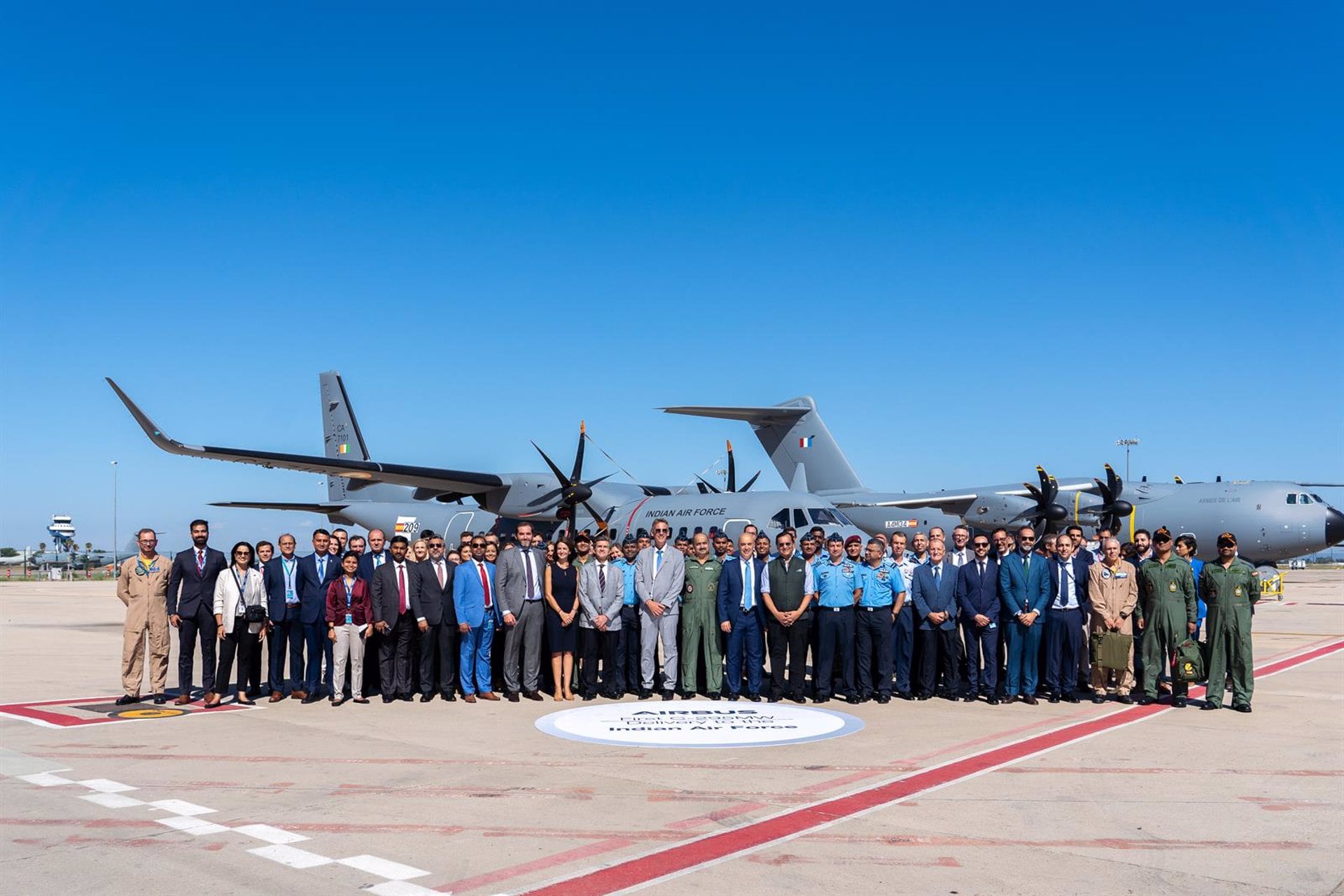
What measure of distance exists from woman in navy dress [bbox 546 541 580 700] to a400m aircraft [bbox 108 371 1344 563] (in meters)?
5.46

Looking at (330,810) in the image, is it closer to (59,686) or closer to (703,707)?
(703,707)

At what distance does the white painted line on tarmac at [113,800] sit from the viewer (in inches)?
243

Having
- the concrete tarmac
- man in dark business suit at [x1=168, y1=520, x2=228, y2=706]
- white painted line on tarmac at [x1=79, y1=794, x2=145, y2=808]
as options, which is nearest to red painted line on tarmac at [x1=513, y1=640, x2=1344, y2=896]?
the concrete tarmac

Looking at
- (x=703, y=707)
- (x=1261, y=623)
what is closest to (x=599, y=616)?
(x=703, y=707)

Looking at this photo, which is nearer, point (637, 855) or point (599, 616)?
point (637, 855)

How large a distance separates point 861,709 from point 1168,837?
461cm

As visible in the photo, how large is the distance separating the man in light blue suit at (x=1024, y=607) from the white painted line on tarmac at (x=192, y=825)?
7.62 metres

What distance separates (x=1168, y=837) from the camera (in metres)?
5.59

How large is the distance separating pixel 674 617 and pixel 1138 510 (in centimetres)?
1721

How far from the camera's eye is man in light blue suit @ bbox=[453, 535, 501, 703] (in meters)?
10.7

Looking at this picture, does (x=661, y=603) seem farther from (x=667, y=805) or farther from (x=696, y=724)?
(x=667, y=805)

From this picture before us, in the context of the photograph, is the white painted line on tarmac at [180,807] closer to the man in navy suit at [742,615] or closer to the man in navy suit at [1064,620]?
the man in navy suit at [742,615]

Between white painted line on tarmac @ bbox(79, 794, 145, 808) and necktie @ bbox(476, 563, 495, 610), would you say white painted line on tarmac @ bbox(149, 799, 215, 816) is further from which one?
necktie @ bbox(476, 563, 495, 610)

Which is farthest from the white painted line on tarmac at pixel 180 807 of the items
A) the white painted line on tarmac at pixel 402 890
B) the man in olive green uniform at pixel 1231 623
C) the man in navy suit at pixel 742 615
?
the man in olive green uniform at pixel 1231 623
